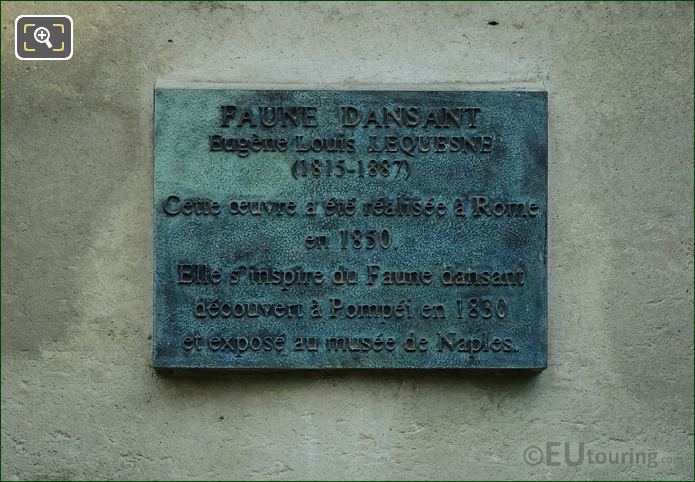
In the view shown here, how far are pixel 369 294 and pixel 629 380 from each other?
4.30 feet

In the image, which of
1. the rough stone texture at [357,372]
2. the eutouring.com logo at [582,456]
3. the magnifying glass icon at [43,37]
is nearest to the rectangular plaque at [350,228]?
the rough stone texture at [357,372]

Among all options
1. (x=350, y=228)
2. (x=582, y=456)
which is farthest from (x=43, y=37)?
(x=582, y=456)

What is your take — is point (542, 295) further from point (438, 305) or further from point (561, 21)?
point (561, 21)

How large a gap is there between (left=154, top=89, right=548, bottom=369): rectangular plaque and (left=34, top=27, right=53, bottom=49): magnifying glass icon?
2.08ft

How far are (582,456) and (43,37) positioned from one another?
324 centimetres

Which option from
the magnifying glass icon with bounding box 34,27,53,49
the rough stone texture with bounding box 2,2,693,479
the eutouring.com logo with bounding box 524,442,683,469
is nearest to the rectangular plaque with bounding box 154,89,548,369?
the rough stone texture with bounding box 2,2,693,479

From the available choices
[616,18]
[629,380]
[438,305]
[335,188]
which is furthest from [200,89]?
[629,380]

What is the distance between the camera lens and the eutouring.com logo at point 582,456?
377 cm

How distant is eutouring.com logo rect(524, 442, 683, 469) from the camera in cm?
377

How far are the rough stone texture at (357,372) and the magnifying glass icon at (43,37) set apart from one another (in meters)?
0.11

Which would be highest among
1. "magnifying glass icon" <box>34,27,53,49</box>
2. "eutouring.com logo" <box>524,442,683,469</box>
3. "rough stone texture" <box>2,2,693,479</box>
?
"magnifying glass icon" <box>34,27,53,49</box>

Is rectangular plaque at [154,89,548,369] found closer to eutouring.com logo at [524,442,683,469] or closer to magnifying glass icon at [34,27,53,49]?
eutouring.com logo at [524,442,683,469]

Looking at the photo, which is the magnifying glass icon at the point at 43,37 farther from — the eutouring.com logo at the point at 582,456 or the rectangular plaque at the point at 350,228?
the eutouring.com logo at the point at 582,456

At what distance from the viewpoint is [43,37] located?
12.5 feet
